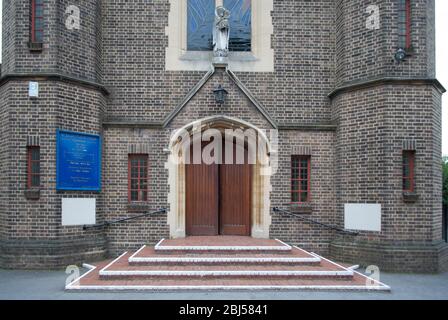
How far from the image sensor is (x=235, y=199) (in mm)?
11070

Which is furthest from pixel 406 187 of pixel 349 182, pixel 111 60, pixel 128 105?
pixel 111 60

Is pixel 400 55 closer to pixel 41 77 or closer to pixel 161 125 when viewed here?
pixel 161 125

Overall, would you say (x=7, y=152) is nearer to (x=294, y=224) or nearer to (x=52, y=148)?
(x=52, y=148)

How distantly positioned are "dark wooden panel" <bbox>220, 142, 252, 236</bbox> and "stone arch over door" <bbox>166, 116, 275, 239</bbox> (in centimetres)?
31

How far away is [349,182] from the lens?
1013 centimetres

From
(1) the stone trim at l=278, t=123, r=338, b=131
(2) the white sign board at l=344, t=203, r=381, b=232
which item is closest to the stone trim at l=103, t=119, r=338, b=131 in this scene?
(1) the stone trim at l=278, t=123, r=338, b=131

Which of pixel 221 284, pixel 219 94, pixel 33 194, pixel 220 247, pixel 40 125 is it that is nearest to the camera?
pixel 221 284

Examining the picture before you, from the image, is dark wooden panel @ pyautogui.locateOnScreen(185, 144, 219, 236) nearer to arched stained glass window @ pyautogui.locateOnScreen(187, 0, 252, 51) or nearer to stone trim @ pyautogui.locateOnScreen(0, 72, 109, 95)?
arched stained glass window @ pyautogui.locateOnScreen(187, 0, 252, 51)

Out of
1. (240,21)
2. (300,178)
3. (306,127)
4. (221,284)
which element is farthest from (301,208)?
(240,21)

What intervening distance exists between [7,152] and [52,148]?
1.08m

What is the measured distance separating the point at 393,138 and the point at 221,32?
5.06 metres

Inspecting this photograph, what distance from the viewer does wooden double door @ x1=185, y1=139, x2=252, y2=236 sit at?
1095cm

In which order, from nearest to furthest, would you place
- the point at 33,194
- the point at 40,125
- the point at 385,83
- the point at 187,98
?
the point at 33,194 → the point at 40,125 → the point at 385,83 → the point at 187,98

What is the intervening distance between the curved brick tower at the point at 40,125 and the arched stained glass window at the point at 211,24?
9.76 feet
